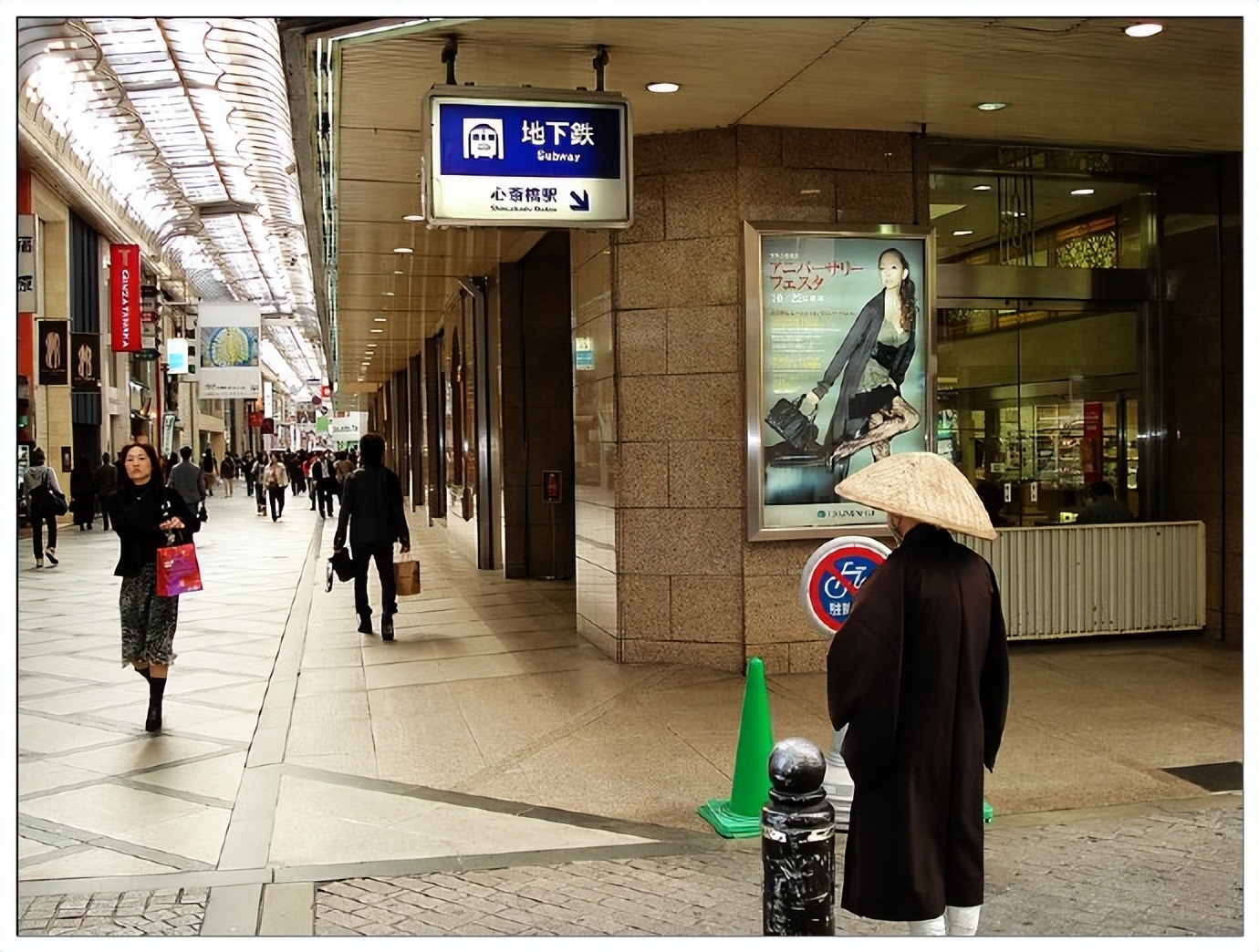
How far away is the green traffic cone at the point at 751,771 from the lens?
500 cm

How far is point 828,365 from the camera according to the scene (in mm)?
8078

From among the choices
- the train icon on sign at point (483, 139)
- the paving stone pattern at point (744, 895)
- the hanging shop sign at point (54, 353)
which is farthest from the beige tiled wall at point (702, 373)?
the hanging shop sign at point (54, 353)

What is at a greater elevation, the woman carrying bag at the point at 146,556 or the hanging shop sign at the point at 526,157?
the hanging shop sign at the point at 526,157

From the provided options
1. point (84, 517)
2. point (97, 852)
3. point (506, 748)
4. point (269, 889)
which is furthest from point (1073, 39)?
point (84, 517)

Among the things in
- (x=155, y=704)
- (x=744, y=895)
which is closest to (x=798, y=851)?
(x=744, y=895)

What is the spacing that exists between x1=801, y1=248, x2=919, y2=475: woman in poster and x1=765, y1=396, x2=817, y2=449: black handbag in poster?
0.08 meters

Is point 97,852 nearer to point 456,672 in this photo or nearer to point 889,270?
point 456,672

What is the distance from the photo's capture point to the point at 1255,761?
4492 millimetres

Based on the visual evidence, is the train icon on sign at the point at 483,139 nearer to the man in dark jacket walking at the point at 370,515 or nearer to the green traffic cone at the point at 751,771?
the green traffic cone at the point at 751,771

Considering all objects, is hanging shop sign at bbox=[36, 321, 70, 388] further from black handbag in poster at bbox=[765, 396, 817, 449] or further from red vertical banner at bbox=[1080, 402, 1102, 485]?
red vertical banner at bbox=[1080, 402, 1102, 485]

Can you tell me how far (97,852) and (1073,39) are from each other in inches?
242

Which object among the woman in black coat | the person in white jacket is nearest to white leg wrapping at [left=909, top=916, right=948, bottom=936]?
the woman in black coat

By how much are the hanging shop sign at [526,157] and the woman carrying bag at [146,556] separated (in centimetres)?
268
